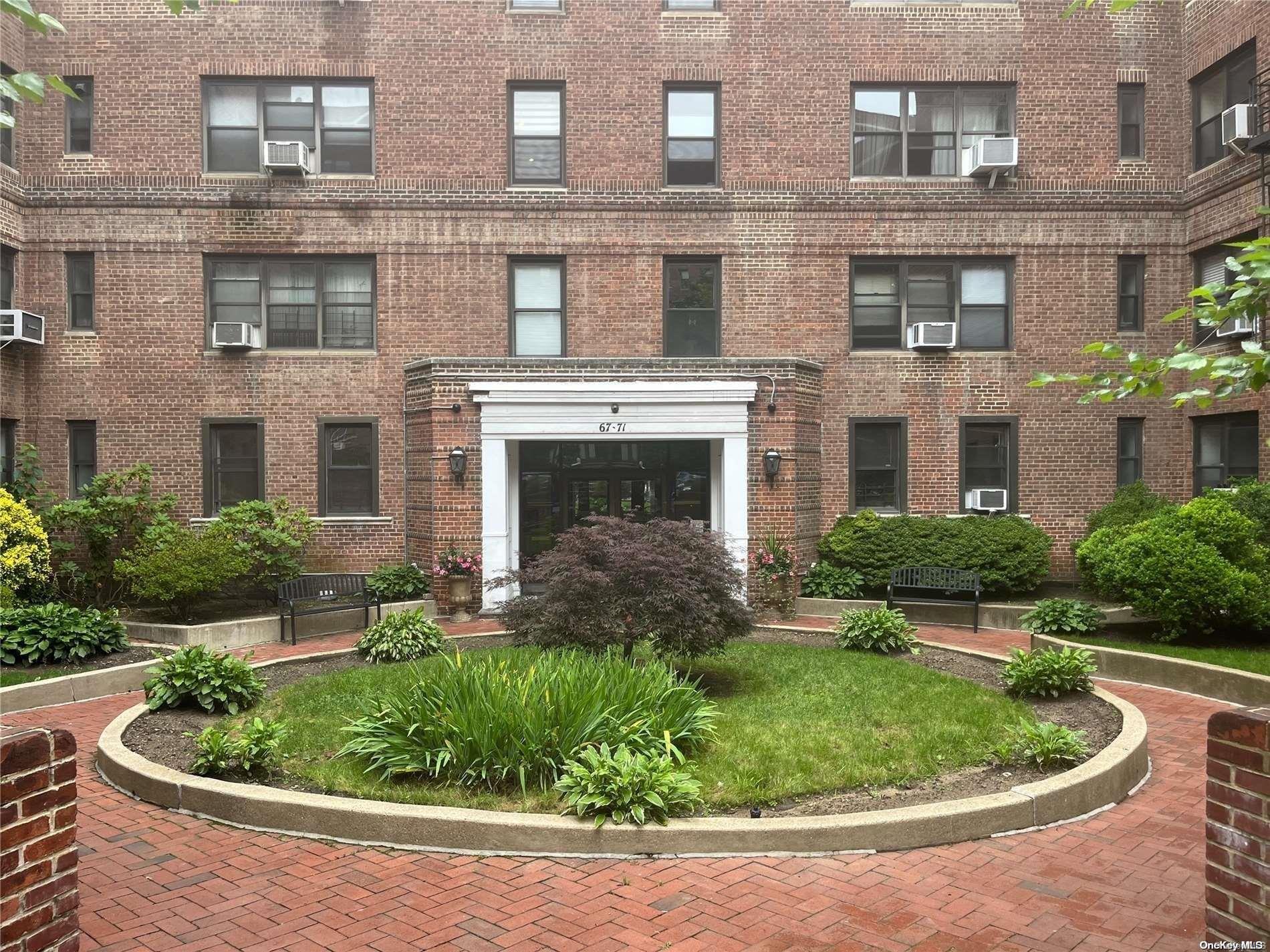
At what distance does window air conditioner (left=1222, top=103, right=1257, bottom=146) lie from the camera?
1570 cm

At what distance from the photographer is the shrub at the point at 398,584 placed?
54.5 feet

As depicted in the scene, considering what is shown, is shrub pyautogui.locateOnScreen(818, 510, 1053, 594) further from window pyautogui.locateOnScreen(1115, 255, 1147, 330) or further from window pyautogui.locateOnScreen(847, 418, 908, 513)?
window pyautogui.locateOnScreen(1115, 255, 1147, 330)

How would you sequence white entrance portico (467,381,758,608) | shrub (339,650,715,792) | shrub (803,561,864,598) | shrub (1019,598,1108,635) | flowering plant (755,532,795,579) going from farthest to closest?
shrub (803,561,864,598) → white entrance portico (467,381,758,608) → flowering plant (755,532,795,579) → shrub (1019,598,1108,635) → shrub (339,650,715,792)

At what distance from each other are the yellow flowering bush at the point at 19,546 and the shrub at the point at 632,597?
26.5 ft

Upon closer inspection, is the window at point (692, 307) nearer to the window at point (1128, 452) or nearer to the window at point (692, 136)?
the window at point (692, 136)

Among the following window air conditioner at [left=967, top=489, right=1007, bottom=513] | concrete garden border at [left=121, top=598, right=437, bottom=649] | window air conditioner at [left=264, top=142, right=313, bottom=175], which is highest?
window air conditioner at [left=264, top=142, right=313, bottom=175]

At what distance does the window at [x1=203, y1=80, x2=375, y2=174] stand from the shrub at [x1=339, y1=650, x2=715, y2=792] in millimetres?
13072

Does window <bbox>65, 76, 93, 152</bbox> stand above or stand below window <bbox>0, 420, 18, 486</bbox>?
above

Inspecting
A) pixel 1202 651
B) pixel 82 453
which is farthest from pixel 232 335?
pixel 1202 651

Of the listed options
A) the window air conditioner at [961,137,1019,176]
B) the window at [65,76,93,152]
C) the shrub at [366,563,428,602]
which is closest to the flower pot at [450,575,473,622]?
the shrub at [366,563,428,602]

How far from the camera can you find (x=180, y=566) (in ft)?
46.4

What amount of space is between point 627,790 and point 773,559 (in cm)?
1025

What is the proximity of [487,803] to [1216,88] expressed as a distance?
1865 cm

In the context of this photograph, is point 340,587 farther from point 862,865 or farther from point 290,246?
point 862,865
